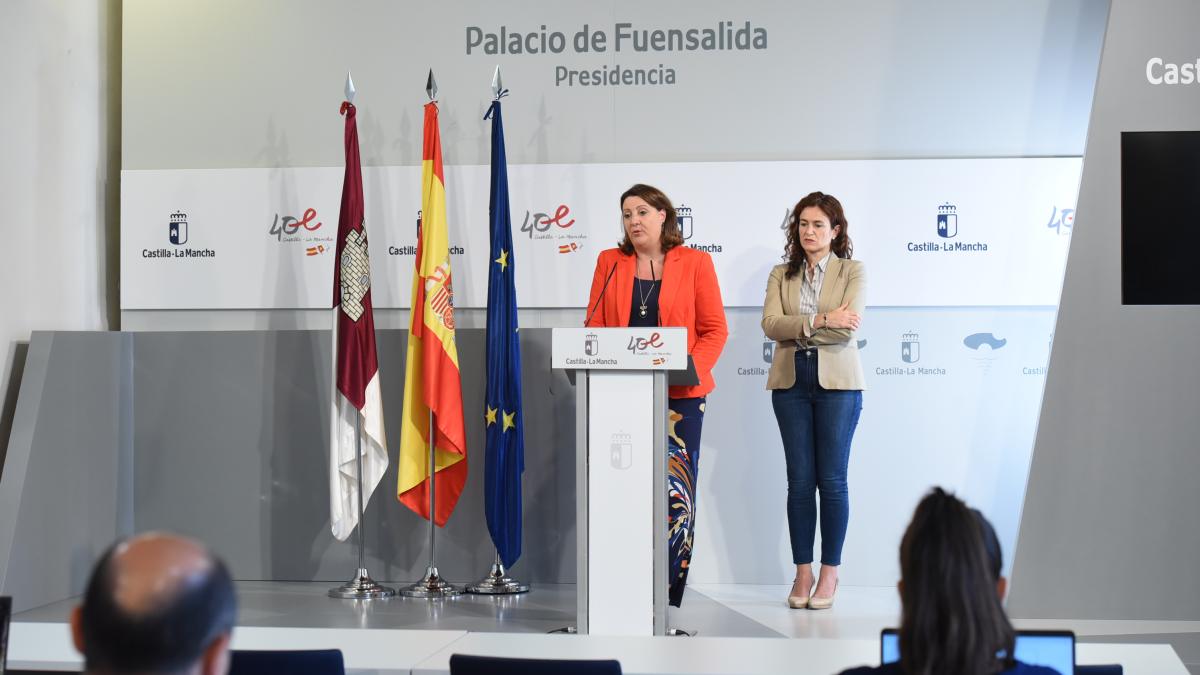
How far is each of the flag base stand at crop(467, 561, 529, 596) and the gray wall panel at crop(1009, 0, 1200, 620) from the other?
2.21 metres

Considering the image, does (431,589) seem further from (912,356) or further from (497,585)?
(912,356)

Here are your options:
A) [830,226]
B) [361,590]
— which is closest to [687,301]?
[830,226]

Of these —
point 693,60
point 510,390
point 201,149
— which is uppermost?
point 693,60

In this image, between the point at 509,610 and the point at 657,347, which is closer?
the point at 657,347

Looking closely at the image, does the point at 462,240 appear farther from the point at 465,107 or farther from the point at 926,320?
the point at 926,320

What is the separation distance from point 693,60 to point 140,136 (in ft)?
9.52

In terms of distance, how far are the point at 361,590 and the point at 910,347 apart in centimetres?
288

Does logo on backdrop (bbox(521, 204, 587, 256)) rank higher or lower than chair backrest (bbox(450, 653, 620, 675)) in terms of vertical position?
higher

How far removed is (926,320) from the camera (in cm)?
556

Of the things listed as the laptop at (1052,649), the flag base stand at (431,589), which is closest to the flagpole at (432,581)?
the flag base stand at (431,589)

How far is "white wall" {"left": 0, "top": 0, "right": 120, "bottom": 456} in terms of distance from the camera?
5262 millimetres

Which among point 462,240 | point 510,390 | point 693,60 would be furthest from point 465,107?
point 510,390

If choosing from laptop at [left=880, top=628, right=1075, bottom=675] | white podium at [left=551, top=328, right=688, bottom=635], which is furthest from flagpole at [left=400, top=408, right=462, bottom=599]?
laptop at [left=880, top=628, right=1075, bottom=675]

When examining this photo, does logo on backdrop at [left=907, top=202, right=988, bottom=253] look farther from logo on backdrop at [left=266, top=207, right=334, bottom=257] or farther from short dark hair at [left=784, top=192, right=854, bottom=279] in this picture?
logo on backdrop at [left=266, top=207, right=334, bottom=257]
